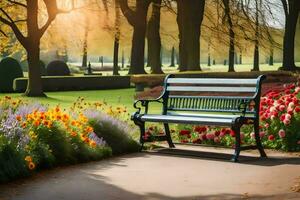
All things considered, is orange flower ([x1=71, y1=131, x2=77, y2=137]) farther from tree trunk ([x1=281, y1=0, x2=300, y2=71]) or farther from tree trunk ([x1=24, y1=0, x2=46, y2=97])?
tree trunk ([x1=281, y1=0, x2=300, y2=71])

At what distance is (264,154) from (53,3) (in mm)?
19284

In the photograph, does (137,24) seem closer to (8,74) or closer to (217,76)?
(8,74)

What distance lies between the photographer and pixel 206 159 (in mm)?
9391

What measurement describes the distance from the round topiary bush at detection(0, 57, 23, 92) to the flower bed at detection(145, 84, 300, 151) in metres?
21.3

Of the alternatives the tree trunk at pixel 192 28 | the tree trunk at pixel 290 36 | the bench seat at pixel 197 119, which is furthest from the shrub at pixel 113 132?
the tree trunk at pixel 290 36

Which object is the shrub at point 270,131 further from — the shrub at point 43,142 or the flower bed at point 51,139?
the shrub at point 43,142

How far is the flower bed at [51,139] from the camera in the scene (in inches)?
293

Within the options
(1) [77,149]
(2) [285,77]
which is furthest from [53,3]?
(1) [77,149]

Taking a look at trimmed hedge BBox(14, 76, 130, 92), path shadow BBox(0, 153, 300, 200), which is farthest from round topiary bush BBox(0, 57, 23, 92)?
path shadow BBox(0, 153, 300, 200)

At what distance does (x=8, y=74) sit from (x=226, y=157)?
2410cm

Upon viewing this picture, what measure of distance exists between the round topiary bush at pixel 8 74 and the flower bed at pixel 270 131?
69.8 ft

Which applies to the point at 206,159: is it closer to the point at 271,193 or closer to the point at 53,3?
the point at 271,193

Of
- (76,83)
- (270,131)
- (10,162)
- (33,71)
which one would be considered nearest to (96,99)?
(33,71)

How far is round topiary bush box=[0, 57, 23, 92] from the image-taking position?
105 ft
